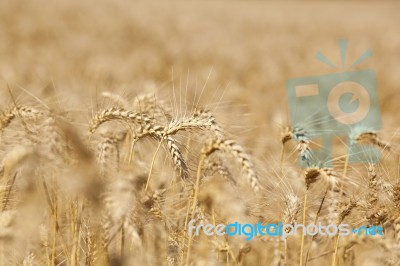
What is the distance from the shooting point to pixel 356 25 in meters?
16.4

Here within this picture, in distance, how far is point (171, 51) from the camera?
343 inches

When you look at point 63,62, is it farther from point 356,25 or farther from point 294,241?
point 356,25

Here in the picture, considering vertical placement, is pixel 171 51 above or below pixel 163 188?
above

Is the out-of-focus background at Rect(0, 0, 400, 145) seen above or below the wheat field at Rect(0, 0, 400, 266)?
above

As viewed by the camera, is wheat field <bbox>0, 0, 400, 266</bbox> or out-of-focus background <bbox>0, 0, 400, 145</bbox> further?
out-of-focus background <bbox>0, 0, 400, 145</bbox>

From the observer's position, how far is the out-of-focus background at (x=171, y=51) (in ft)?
18.1

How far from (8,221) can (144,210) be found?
39 centimetres

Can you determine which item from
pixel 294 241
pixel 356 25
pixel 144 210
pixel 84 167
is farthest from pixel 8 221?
pixel 356 25

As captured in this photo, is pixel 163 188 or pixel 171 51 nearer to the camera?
pixel 163 188

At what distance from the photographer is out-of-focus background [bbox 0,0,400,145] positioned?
5.52m

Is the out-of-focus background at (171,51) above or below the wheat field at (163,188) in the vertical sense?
above

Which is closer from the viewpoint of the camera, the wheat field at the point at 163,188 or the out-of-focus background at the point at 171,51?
the wheat field at the point at 163,188

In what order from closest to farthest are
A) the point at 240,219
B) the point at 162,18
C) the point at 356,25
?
1. the point at 240,219
2. the point at 162,18
3. the point at 356,25

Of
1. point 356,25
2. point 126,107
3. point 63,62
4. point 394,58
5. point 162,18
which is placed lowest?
point 126,107
